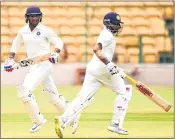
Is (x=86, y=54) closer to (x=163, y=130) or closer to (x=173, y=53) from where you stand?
(x=173, y=53)

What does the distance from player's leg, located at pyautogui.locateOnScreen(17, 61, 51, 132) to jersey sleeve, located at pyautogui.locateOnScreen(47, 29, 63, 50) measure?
0.99 ft

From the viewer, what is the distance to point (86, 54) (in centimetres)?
1791

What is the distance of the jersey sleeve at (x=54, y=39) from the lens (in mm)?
9072

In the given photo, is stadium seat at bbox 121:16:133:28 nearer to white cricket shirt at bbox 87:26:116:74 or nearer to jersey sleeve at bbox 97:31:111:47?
white cricket shirt at bbox 87:26:116:74

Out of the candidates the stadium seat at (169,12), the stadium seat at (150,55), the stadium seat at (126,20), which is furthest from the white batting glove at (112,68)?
the stadium seat at (169,12)

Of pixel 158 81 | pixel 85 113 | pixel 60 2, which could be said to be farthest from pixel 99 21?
pixel 85 113

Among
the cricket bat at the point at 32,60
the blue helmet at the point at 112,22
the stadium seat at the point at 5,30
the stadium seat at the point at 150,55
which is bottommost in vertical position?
the stadium seat at the point at 150,55

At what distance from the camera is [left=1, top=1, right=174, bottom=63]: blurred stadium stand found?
18.5 m

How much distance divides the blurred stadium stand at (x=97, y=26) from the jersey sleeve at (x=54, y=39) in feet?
29.4

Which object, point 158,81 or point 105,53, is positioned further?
Answer: point 158,81

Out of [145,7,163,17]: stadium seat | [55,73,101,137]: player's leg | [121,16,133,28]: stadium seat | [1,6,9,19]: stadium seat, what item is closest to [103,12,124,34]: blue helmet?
[55,73,101,137]: player's leg

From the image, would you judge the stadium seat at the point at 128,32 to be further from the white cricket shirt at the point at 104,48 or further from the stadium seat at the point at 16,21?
the white cricket shirt at the point at 104,48

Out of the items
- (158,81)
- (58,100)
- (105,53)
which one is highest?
(105,53)

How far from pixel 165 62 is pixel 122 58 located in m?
1.14
